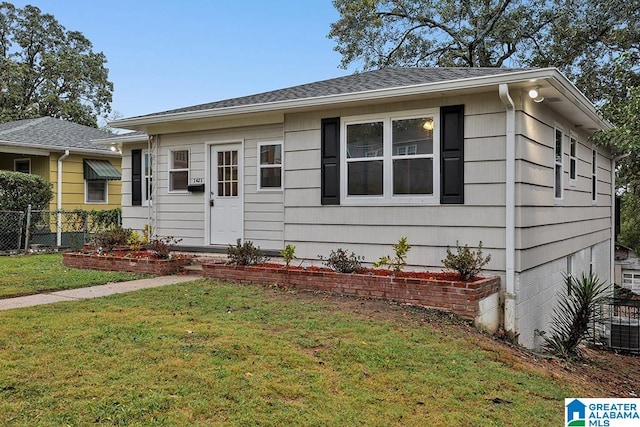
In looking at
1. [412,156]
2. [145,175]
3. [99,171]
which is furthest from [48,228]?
[412,156]

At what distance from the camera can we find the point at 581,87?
60.8ft

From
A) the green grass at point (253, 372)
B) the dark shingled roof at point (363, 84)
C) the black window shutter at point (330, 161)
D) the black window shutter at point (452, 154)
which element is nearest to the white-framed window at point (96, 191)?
the dark shingled roof at point (363, 84)

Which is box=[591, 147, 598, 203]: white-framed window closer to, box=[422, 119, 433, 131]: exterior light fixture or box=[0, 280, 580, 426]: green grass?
box=[422, 119, 433, 131]: exterior light fixture

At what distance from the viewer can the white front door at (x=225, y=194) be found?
9.77 meters

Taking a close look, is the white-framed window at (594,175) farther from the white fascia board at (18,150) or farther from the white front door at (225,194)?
the white fascia board at (18,150)

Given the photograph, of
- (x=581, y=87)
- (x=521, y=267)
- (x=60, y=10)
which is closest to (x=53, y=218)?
(x=521, y=267)

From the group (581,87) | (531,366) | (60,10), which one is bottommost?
(531,366)

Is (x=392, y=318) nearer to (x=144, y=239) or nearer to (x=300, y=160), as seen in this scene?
(x=300, y=160)

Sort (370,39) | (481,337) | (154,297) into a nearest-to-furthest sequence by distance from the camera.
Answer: (481,337), (154,297), (370,39)

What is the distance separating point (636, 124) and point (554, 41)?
12.1m

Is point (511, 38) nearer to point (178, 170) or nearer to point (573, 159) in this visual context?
point (573, 159)

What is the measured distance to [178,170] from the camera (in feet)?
34.1

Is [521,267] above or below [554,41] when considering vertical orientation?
below

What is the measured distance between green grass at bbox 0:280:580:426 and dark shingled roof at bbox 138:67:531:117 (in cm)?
369
